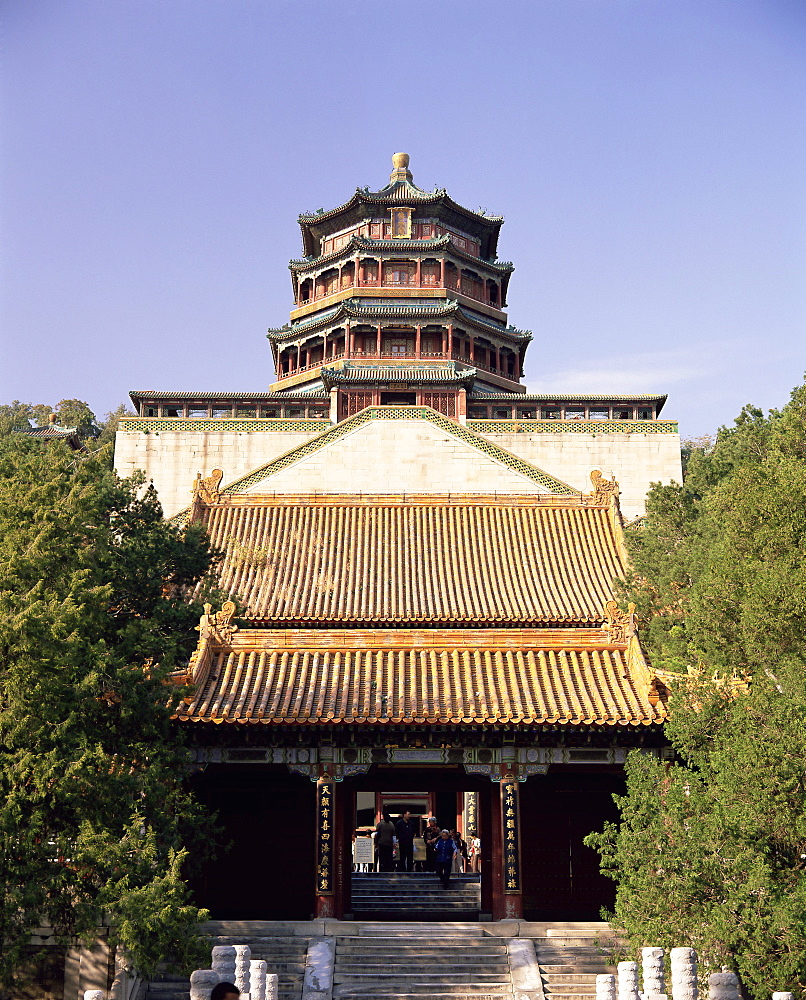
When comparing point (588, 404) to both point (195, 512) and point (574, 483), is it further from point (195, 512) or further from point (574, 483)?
point (195, 512)

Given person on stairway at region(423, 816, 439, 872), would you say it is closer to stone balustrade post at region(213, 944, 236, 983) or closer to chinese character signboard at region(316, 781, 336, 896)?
chinese character signboard at region(316, 781, 336, 896)

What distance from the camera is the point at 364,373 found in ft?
147

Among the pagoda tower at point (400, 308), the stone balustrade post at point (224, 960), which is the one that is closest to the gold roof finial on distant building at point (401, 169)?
the pagoda tower at point (400, 308)

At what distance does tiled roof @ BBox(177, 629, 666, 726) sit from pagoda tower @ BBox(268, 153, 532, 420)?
2573cm

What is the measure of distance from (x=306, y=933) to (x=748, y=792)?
274 inches

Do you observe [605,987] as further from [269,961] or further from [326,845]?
[326,845]

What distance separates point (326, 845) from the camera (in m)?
17.8

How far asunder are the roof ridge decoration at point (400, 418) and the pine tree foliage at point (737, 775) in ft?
58.2

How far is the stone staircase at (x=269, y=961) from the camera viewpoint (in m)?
15.9

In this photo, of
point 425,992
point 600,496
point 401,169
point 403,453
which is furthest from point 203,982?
point 401,169

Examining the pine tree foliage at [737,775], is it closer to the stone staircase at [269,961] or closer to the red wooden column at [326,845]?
the red wooden column at [326,845]

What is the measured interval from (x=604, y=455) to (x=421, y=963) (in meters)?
29.8

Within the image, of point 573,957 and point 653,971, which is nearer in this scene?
point 653,971

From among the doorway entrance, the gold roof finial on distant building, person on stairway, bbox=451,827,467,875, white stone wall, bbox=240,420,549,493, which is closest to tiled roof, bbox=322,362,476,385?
the doorway entrance
